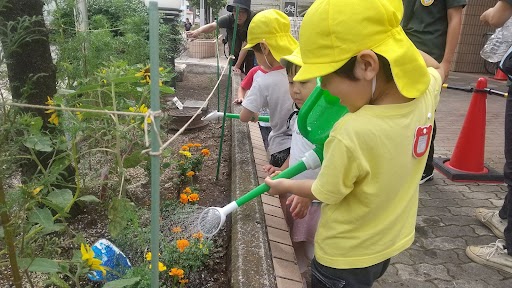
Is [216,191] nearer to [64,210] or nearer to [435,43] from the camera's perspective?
[64,210]

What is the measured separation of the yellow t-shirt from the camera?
3.86 ft

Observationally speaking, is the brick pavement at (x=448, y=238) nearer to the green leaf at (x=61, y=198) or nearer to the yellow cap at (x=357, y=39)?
the yellow cap at (x=357, y=39)

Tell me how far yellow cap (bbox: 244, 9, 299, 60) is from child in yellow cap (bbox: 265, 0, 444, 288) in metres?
1.19

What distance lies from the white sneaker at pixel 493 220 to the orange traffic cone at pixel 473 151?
717mm

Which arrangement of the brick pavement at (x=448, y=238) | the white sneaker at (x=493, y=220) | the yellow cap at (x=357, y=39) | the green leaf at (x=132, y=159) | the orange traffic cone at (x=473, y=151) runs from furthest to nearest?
1. the orange traffic cone at (x=473, y=151)
2. the white sneaker at (x=493, y=220)
3. the brick pavement at (x=448, y=238)
4. the green leaf at (x=132, y=159)
5. the yellow cap at (x=357, y=39)

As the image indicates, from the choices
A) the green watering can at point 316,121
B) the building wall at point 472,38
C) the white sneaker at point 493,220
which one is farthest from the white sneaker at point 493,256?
the building wall at point 472,38

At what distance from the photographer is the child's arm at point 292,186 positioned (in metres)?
1.43

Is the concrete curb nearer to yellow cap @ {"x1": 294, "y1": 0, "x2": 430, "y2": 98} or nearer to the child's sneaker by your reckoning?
yellow cap @ {"x1": 294, "y1": 0, "x2": 430, "y2": 98}

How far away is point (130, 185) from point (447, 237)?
2.10 metres

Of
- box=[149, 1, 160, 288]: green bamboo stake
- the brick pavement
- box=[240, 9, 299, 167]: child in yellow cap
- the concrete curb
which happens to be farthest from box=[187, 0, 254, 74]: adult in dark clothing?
box=[149, 1, 160, 288]: green bamboo stake

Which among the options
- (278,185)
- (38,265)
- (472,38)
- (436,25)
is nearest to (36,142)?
(38,265)

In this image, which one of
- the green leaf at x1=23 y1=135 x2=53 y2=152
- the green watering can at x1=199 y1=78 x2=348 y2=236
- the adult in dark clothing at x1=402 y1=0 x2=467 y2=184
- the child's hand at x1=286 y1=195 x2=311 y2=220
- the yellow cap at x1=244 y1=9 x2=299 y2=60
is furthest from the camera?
the adult in dark clothing at x1=402 y1=0 x2=467 y2=184

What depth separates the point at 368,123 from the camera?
117 centimetres

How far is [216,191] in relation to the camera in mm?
2830
